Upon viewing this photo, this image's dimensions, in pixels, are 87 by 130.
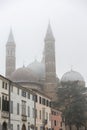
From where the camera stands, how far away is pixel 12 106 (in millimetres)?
43344

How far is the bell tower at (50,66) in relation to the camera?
93.6 meters

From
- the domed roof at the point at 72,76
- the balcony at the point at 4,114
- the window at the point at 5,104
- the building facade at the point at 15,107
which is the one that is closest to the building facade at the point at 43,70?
the domed roof at the point at 72,76

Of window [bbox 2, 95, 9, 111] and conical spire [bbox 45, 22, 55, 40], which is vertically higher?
conical spire [bbox 45, 22, 55, 40]

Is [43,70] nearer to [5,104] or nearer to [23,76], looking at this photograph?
[23,76]

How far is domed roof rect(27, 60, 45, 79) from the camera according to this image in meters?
98.2

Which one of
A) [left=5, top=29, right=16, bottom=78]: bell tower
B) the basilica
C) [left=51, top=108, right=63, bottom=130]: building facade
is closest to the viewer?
[left=51, top=108, right=63, bottom=130]: building facade

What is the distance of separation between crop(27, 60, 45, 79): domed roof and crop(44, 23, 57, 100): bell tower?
3981mm

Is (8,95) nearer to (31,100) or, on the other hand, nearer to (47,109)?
(31,100)

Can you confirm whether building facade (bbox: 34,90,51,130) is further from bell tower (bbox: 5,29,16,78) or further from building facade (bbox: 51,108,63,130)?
bell tower (bbox: 5,29,16,78)

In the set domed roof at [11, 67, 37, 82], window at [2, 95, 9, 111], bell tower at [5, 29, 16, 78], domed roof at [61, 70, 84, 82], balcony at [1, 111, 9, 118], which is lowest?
balcony at [1, 111, 9, 118]

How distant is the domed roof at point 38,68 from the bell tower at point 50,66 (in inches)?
157

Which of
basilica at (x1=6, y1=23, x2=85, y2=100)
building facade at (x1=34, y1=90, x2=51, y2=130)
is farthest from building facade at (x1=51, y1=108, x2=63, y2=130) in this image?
basilica at (x1=6, y1=23, x2=85, y2=100)

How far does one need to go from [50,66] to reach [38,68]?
6461mm

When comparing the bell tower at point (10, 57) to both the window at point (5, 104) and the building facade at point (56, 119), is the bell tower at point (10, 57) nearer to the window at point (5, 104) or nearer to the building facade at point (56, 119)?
the building facade at point (56, 119)
